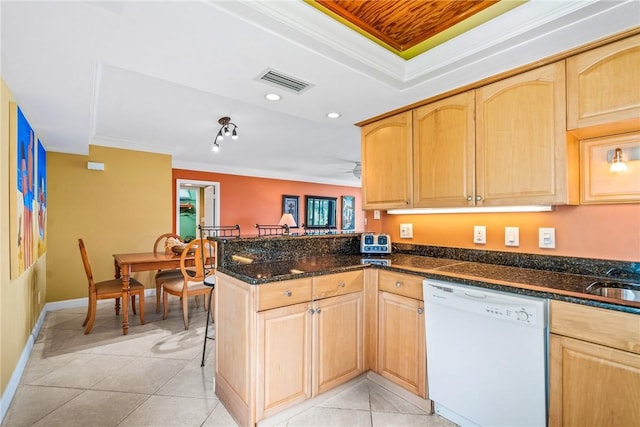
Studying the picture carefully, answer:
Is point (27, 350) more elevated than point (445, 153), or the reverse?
point (445, 153)

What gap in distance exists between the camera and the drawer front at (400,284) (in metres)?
1.88

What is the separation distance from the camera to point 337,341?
199 cm

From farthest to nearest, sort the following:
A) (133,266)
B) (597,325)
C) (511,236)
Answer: (133,266), (511,236), (597,325)

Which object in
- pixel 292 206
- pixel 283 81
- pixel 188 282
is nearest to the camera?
pixel 283 81

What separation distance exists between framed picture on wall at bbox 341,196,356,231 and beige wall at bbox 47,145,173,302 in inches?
197

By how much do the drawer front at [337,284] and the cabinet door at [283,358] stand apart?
0.40 feet

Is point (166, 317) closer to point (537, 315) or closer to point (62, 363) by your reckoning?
point (62, 363)

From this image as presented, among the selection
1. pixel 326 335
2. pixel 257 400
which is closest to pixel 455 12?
pixel 326 335

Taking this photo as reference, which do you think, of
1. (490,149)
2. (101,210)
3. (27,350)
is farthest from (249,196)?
(490,149)

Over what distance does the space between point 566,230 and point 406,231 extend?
44.5 inches

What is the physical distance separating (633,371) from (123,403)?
2692mm

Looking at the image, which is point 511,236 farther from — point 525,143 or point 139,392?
point 139,392

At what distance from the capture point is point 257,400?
5.46 ft

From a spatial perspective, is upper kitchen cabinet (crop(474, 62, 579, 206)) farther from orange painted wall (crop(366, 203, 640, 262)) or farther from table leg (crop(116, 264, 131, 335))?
table leg (crop(116, 264, 131, 335))
